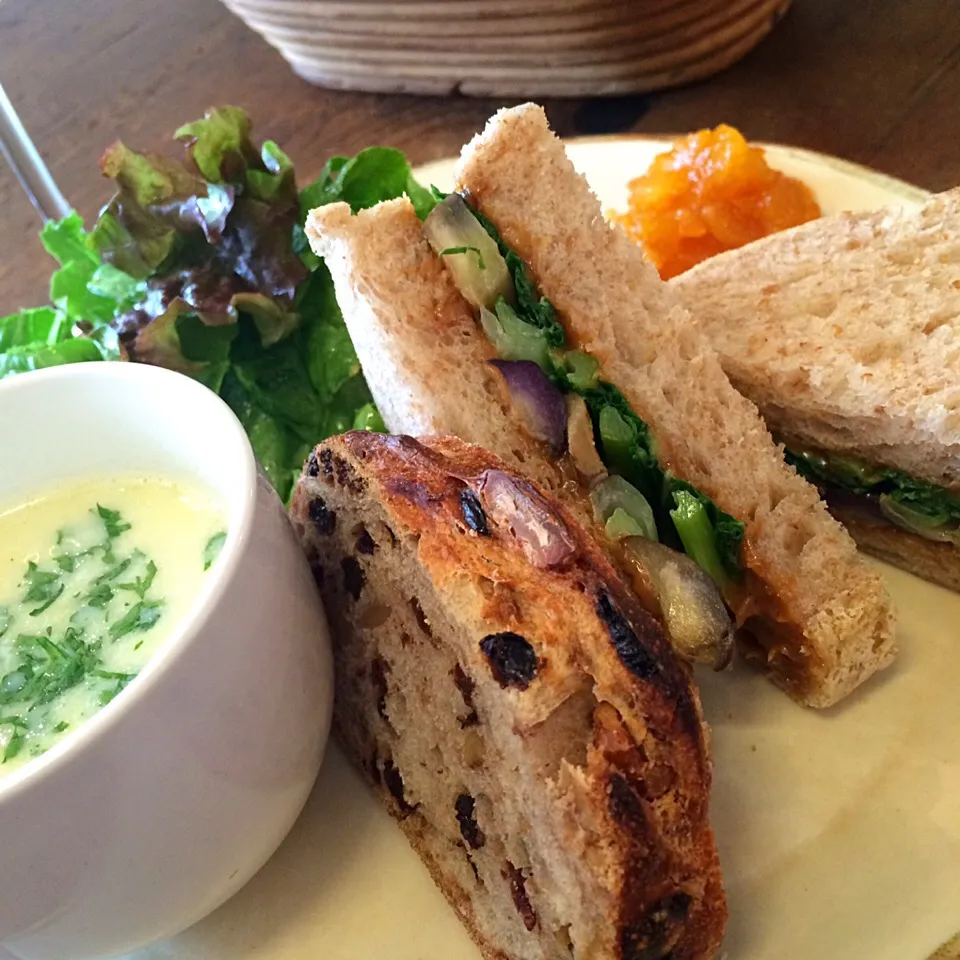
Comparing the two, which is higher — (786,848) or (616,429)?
(616,429)

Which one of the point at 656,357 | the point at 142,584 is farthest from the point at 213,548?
the point at 656,357

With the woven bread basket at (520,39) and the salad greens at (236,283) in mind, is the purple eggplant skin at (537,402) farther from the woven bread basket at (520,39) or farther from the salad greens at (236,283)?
the woven bread basket at (520,39)

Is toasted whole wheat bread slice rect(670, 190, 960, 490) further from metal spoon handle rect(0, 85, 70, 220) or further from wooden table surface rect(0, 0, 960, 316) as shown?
metal spoon handle rect(0, 85, 70, 220)

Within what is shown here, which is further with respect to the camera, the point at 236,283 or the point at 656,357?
the point at 236,283

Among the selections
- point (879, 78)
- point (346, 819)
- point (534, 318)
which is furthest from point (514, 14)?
point (346, 819)

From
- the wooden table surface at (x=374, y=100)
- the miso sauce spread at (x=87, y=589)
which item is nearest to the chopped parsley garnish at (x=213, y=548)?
the miso sauce spread at (x=87, y=589)

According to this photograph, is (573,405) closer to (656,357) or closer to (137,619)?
(656,357)

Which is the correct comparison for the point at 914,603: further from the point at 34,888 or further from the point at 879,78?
the point at 879,78

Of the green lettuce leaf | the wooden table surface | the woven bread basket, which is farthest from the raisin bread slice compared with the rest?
the woven bread basket
